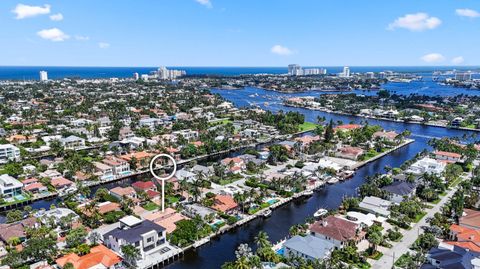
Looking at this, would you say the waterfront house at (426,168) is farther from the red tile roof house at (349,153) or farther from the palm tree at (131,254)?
the palm tree at (131,254)

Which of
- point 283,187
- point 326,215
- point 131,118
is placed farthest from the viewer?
point 131,118

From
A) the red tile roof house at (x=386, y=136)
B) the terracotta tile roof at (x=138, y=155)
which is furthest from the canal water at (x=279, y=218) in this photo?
the terracotta tile roof at (x=138, y=155)

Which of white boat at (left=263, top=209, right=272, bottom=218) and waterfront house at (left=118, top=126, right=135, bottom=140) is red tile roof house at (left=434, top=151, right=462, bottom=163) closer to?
white boat at (left=263, top=209, right=272, bottom=218)

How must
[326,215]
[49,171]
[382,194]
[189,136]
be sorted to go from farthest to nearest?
[189,136]
[49,171]
[382,194]
[326,215]

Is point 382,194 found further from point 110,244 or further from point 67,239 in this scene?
point 67,239

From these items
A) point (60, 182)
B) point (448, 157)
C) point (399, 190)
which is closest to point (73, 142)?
point (60, 182)

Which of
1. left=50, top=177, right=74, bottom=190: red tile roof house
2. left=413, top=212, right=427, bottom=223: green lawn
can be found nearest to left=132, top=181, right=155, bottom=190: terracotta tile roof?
left=50, top=177, right=74, bottom=190: red tile roof house

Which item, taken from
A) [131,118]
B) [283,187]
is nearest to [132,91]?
[131,118]
